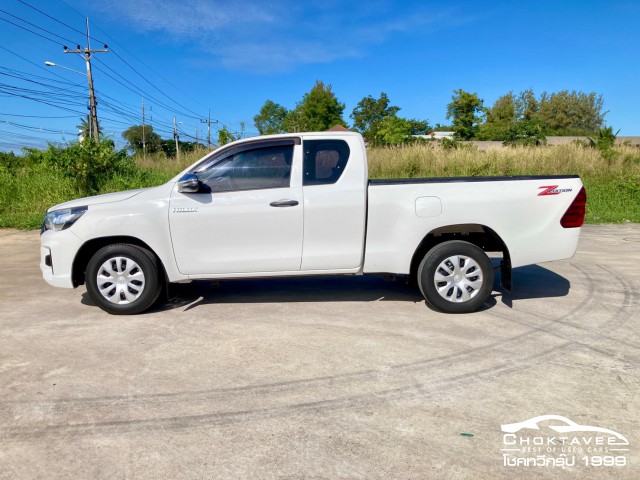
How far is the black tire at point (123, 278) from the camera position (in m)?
4.92

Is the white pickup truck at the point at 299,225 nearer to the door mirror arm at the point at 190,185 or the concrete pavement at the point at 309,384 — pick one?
the door mirror arm at the point at 190,185

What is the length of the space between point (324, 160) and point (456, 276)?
72.9 inches

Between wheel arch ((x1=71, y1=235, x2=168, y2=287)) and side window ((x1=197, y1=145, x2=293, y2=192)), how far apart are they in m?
0.95

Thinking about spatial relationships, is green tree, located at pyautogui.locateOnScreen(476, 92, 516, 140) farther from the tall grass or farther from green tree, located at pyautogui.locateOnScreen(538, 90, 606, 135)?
the tall grass

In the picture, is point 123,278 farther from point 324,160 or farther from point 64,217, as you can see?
point 324,160

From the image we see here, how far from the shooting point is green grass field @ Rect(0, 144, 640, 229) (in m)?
14.5

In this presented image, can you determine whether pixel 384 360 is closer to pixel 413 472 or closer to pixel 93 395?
pixel 413 472

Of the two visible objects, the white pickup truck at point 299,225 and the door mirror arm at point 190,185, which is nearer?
the door mirror arm at point 190,185

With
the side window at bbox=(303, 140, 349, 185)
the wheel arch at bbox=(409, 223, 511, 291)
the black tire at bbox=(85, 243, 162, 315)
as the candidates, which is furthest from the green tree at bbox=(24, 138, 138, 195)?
the wheel arch at bbox=(409, 223, 511, 291)

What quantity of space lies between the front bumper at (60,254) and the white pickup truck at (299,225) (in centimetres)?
1

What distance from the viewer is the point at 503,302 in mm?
5539

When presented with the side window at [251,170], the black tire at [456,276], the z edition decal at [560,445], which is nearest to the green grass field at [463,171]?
the black tire at [456,276]

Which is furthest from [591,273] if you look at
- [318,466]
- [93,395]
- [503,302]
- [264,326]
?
[93,395]

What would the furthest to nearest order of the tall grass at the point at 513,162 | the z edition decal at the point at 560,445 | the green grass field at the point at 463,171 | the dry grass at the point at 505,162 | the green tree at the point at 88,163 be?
the dry grass at the point at 505,162, the tall grass at the point at 513,162, the green tree at the point at 88,163, the green grass field at the point at 463,171, the z edition decal at the point at 560,445
